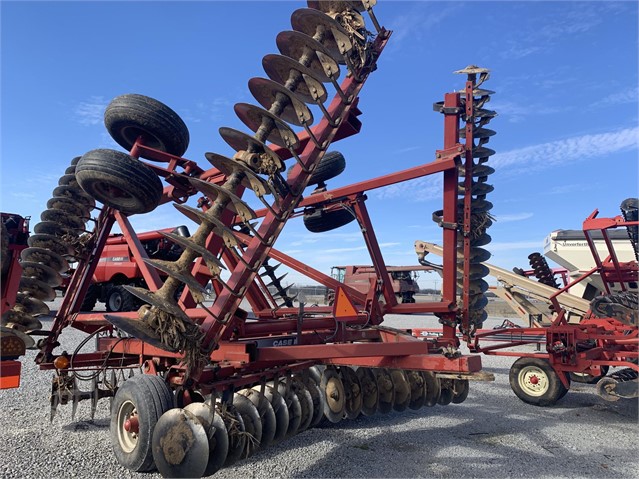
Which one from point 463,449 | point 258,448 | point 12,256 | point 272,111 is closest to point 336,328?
point 258,448

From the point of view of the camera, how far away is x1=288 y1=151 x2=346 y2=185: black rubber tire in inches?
231

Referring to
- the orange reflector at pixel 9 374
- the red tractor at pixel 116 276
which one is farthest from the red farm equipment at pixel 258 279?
the red tractor at pixel 116 276

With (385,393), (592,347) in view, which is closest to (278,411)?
(385,393)

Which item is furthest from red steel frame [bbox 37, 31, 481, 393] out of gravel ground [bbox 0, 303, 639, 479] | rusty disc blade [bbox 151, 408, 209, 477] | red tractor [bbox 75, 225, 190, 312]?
red tractor [bbox 75, 225, 190, 312]

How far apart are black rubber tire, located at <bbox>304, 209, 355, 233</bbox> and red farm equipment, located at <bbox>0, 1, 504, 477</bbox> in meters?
0.09

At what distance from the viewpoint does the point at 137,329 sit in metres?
3.00

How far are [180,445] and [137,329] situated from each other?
791mm

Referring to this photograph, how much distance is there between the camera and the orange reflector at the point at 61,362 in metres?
4.64

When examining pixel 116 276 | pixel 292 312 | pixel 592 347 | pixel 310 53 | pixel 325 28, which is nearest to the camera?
pixel 310 53

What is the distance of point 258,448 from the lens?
356cm

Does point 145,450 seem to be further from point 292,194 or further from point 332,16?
point 332,16

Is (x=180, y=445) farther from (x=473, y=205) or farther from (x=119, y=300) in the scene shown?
(x=119, y=300)

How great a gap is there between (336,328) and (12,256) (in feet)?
10.1

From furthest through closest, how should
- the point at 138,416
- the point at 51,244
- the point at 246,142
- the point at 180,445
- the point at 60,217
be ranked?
the point at 60,217 → the point at 51,244 → the point at 138,416 → the point at 246,142 → the point at 180,445
